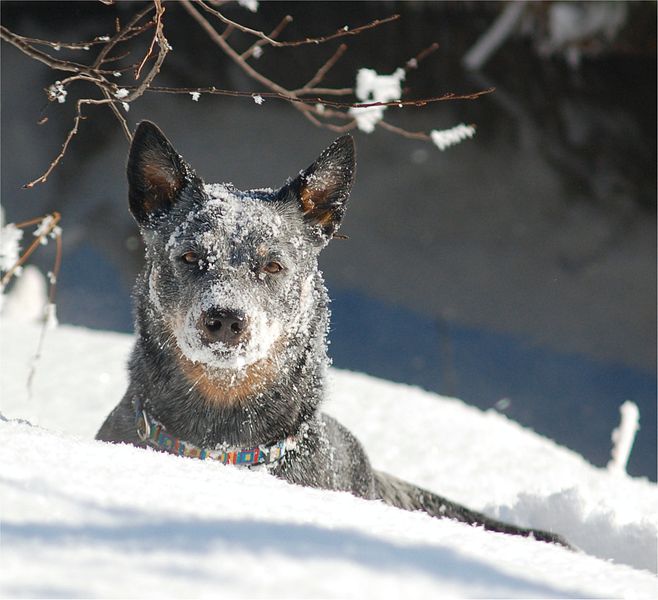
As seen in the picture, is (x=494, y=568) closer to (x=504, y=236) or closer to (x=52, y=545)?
(x=52, y=545)

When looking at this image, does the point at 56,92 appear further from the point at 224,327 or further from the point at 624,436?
the point at 624,436

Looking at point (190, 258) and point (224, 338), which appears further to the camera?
point (190, 258)

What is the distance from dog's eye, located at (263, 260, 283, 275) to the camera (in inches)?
123

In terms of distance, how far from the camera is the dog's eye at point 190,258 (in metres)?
3.08

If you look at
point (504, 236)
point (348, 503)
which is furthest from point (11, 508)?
point (504, 236)

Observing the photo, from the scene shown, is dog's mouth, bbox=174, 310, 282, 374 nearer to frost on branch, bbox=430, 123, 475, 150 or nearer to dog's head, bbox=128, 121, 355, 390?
dog's head, bbox=128, 121, 355, 390

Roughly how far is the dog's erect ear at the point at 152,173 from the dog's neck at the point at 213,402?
1.55ft

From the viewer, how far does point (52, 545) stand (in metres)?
1.39

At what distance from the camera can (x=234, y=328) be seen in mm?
2830

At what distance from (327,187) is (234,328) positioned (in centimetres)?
93

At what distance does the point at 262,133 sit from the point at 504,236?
393 centimetres

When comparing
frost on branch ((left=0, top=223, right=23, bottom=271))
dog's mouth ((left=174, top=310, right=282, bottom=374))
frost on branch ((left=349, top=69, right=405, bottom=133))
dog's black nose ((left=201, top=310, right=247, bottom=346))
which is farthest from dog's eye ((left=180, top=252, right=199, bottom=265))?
frost on branch ((left=349, top=69, right=405, bottom=133))

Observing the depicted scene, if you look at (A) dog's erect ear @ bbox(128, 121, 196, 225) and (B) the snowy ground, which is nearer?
(B) the snowy ground

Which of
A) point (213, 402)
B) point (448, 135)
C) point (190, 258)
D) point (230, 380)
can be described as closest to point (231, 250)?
point (190, 258)
